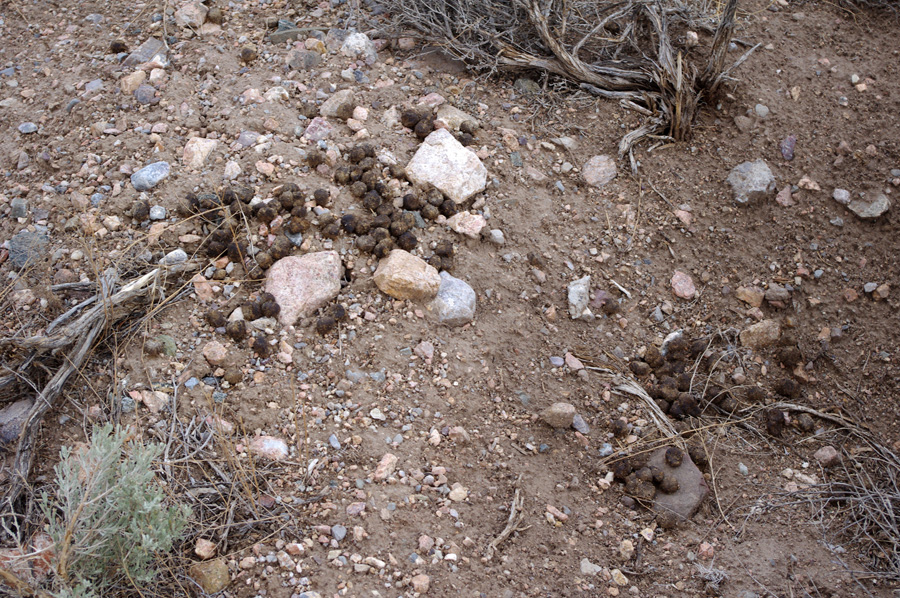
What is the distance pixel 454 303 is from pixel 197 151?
162 centimetres

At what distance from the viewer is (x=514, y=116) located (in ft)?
12.6

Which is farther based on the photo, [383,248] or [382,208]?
[382,208]

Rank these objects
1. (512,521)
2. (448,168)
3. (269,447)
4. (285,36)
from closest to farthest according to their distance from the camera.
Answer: (512,521), (269,447), (448,168), (285,36)

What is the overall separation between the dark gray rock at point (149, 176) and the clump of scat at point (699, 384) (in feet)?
8.45

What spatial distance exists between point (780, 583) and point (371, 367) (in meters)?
1.86

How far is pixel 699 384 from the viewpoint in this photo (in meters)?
3.16

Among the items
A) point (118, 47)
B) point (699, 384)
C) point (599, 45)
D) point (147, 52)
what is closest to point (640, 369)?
point (699, 384)

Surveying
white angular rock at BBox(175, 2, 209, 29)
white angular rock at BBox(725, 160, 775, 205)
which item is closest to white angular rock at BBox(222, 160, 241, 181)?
white angular rock at BBox(175, 2, 209, 29)

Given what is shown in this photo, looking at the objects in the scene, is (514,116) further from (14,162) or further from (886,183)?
(14,162)

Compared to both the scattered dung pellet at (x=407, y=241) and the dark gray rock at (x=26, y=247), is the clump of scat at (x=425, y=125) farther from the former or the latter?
the dark gray rock at (x=26, y=247)

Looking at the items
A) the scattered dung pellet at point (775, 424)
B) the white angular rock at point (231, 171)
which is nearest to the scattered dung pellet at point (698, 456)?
the scattered dung pellet at point (775, 424)

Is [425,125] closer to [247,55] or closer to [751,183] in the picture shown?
[247,55]

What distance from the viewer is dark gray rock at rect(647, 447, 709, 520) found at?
2711mm

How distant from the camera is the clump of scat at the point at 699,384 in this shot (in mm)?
3039
